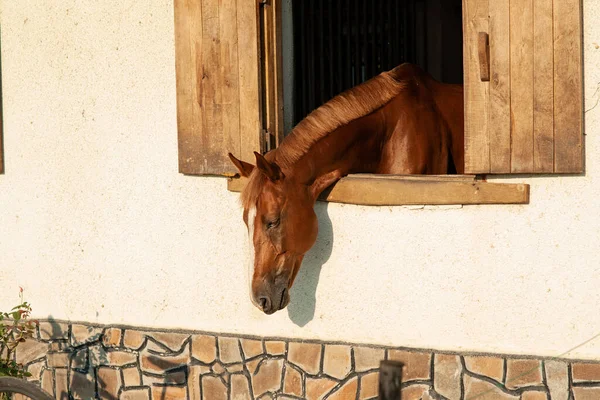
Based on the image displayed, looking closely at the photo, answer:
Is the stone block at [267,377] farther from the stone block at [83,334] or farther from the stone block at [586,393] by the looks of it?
the stone block at [586,393]

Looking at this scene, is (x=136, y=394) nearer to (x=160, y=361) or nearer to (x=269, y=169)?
(x=160, y=361)

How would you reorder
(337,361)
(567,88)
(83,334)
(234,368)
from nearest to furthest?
(567,88) → (337,361) → (234,368) → (83,334)

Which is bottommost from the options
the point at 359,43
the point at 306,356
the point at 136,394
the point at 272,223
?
the point at 136,394

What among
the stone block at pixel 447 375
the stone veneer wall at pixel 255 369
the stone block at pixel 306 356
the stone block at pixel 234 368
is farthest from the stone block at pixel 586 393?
the stone block at pixel 234 368

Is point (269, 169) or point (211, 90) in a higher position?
point (211, 90)

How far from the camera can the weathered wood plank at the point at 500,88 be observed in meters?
4.74

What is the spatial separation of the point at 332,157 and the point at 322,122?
7.5 inches

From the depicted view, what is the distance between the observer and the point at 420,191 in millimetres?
5070

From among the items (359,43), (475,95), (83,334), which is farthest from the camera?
(359,43)

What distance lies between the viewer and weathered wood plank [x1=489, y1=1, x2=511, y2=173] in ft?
15.5

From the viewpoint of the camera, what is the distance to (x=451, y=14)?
9.97m

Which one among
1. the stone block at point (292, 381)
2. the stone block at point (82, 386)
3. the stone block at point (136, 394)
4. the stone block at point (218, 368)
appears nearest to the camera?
the stone block at point (292, 381)

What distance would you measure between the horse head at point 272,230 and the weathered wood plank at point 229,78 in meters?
0.43

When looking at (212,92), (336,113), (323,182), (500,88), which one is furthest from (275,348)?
(500,88)
